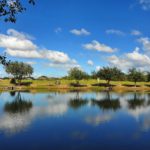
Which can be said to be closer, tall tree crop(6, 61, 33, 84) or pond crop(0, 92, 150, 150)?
pond crop(0, 92, 150, 150)

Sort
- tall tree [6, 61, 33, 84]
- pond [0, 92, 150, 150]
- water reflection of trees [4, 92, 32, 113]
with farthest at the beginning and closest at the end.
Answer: tall tree [6, 61, 33, 84] < water reflection of trees [4, 92, 32, 113] < pond [0, 92, 150, 150]

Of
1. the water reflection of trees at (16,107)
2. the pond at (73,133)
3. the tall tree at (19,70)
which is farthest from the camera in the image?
the tall tree at (19,70)

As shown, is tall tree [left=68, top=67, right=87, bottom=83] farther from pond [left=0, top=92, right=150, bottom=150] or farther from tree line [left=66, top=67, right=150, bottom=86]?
pond [left=0, top=92, right=150, bottom=150]

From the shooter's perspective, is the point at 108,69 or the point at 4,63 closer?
the point at 4,63

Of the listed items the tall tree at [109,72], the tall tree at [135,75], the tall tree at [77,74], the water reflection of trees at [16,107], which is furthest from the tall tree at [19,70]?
the water reflection of trees at [16,107]

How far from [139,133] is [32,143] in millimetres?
12428

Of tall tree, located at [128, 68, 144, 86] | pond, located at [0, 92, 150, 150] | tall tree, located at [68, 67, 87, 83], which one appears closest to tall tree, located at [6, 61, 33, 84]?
tall tree, located at [68, 67, 87, 83]

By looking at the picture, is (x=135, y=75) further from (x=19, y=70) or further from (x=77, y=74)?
(x=19, y=70)

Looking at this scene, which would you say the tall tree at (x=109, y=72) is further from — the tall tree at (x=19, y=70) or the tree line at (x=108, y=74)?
the tall tree at (x=19, y=70)

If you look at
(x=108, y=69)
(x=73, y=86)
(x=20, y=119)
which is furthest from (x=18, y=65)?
(x=20, y=119)

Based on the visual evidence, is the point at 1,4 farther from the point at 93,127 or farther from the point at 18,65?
the point at 18,65

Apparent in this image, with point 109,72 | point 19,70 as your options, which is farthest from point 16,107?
point 109,72

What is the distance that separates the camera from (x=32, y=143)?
26578 millimetres

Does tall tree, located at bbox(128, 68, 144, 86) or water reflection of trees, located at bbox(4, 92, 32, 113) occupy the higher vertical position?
tall tree, located at bbox(128, 68, 144, 86)
